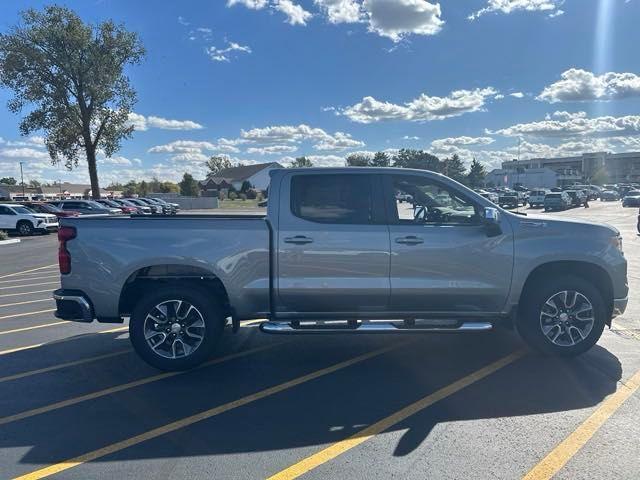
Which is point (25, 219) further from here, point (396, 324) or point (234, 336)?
point (396, 324)

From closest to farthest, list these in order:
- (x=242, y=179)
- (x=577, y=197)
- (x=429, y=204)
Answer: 1. (x=429, y=204)
2. (x=577, y=197)
3. (x=242, y=179)

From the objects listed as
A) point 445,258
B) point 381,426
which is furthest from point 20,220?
point 381,426

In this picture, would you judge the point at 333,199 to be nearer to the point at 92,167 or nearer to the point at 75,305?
the point at 75,305

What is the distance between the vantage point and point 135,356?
18.4 feet

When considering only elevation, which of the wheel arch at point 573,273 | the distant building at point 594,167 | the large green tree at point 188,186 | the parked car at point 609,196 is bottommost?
the wheel arch at point 573,273

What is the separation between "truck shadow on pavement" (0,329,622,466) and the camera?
143 inches

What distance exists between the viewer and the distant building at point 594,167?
121 meters

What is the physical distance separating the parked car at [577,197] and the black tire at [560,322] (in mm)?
43687

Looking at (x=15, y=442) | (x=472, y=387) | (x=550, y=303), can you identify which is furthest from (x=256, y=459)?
(x=550, y=303)

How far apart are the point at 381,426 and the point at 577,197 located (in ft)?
156

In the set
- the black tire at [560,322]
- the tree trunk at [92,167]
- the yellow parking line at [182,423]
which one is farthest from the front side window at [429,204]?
the tree trunk at [92,167]

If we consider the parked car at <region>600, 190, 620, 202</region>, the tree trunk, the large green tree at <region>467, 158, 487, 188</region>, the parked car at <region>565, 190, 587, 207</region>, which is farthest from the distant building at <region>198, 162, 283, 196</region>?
the parked car at <region>565, 190, 587, 207</region>

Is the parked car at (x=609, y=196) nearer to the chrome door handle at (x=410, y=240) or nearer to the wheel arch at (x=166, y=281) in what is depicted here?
the chrome door handle at (x=410, y=240)

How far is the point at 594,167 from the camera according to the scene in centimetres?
12900
